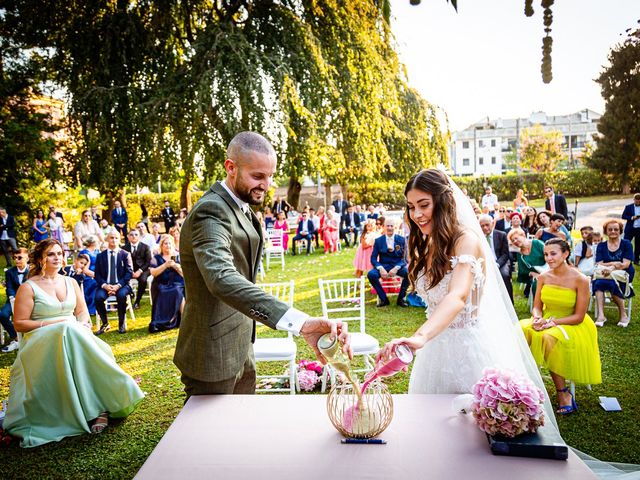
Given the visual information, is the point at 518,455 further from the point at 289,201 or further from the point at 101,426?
the point at 289,201

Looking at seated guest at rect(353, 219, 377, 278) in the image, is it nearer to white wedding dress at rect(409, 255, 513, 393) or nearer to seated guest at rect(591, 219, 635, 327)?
seated guest at rect(591, 219, 635, 327)

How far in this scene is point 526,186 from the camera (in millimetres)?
34438

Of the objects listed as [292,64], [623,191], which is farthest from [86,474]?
[623,191]

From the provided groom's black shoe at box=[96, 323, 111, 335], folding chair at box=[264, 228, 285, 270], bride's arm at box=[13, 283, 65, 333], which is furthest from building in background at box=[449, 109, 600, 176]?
bride's arm at box=[13, 283, 65, 333]

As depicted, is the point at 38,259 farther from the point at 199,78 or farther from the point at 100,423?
the point at 199,78

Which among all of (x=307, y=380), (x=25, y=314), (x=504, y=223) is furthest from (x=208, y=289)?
(x=504, y=223)

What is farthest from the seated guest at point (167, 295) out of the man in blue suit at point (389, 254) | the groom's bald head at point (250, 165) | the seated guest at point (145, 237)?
the groom's bald head at point (250, 165)

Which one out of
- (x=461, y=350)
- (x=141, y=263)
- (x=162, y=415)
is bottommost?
(x=162, y=415)

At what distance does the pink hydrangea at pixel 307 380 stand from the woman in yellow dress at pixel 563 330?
2149 millimetres

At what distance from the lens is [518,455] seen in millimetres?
1742

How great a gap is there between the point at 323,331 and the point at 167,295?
21.3 ft

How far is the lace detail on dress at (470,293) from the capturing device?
8.41 ft

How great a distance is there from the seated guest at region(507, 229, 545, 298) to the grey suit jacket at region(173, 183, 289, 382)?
253 inches

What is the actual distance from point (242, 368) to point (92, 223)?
42.9 feet
